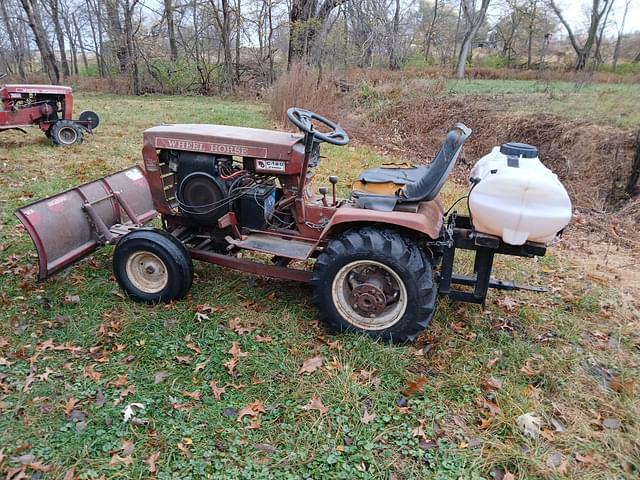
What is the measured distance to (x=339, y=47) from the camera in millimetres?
13492

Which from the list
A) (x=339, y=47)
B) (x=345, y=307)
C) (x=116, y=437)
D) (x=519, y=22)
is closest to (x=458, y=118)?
(x=339, y=47)

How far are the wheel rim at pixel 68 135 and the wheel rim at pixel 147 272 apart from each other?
6084mm

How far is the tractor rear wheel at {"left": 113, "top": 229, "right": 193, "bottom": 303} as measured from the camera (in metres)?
3.35

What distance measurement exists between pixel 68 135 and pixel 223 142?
21.3 ft

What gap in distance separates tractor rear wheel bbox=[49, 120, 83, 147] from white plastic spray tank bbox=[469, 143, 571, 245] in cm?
791

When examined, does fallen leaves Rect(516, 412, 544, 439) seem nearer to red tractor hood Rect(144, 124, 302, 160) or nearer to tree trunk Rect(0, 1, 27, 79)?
red tractor hood Rect(144, 124, 302, 160)

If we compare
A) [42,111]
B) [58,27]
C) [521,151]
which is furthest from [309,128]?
[58,27]

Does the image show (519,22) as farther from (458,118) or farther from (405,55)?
(458,118)

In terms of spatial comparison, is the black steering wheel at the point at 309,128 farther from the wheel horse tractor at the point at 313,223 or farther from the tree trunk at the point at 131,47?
the tree trunk at the point at 131,47

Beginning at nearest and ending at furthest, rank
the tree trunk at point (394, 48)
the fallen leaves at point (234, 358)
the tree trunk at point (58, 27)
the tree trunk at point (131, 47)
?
the fallen leaves at point (234, 358) < the tree trunk at point (394, 48) < the tree trunk at point (131, 47) < the tree trunk at point (58, 27)

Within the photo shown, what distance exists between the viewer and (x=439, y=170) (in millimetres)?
2898

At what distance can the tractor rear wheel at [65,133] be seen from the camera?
822 cm

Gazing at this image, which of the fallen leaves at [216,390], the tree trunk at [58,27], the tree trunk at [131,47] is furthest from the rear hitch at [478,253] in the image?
the tree trunk at [58,27]

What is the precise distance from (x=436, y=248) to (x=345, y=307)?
77 cm
